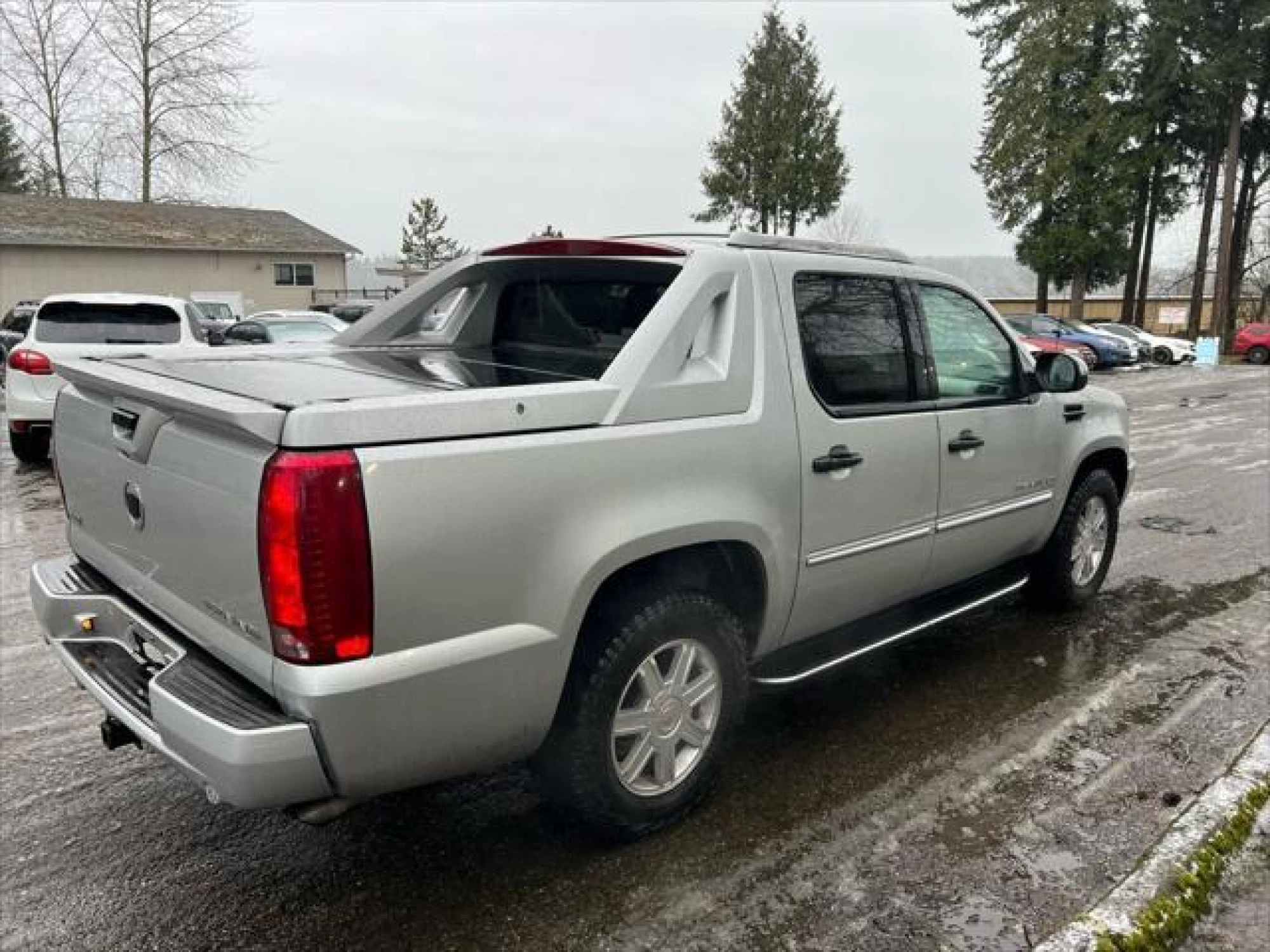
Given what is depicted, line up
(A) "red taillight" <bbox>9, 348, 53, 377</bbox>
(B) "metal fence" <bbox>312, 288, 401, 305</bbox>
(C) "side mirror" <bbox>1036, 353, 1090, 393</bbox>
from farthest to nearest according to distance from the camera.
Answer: (B) "metal fence" <bbox>312, 288, 401, 305</bbox> → (A) "red taillight" <bbox>9, 348, 53, 377</bbox> → (C) "side mirror" <bbox>1036, 353, 1090, 393</bbox>

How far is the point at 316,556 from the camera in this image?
2.12 metres

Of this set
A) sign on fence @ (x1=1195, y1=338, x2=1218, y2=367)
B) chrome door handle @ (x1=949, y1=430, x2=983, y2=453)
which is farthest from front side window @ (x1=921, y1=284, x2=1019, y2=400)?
sign on fence @ (x1=1195, y1=338, x2=1218, y2=367)

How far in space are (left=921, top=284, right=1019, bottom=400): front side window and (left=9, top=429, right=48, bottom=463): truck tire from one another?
8912 millimetres

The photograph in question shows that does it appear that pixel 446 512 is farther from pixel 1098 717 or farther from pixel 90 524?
pixel 1098 717

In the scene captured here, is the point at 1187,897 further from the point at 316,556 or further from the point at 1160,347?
the point at 1160,347

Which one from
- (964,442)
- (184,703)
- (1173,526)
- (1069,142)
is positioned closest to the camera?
(184,703)

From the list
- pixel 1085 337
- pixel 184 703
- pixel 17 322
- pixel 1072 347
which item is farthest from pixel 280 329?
pixel 1085 337

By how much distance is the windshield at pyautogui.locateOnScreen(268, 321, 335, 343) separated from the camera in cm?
1476

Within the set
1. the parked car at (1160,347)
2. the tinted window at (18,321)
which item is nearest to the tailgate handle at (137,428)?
the tinted window at (18,321)

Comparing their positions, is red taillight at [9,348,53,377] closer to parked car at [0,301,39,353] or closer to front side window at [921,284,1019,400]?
front side window at [921,284,1019,400]

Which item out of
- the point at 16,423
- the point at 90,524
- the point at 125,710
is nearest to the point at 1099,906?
the point at 125,710

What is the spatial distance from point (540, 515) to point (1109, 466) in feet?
13.0

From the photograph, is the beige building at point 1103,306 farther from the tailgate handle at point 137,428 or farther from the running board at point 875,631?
the tailgate handle at point 137,428

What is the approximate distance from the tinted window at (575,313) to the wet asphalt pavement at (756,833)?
1.67 m
